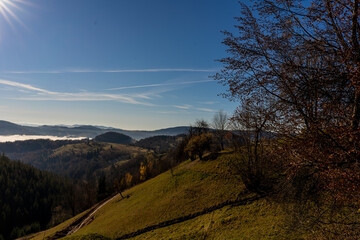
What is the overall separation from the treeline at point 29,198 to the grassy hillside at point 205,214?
9235 centimetres

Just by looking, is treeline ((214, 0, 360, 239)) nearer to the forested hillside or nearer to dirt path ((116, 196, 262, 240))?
dirt path ((116, 196, 262, 240))

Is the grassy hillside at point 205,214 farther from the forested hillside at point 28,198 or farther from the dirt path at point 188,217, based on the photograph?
the forested hillside at point 28,198

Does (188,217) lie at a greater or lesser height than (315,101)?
lesser

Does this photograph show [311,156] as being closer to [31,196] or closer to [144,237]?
[144,237]

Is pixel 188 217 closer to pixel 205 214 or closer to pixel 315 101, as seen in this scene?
pixel 205 214

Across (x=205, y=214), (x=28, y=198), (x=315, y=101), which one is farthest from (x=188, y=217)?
(x=28, y=198)

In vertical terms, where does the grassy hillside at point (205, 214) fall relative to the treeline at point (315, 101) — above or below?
below

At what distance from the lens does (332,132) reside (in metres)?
4.85

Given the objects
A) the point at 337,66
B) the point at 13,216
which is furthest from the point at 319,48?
the point at 13,216

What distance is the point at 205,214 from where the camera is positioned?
69.8ft

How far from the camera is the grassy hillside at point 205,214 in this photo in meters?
14.9

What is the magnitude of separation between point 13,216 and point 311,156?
165 metres

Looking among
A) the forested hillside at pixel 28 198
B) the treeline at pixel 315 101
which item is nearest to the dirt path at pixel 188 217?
the treeline at pixel 315 101

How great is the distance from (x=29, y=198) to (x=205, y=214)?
565 ft
